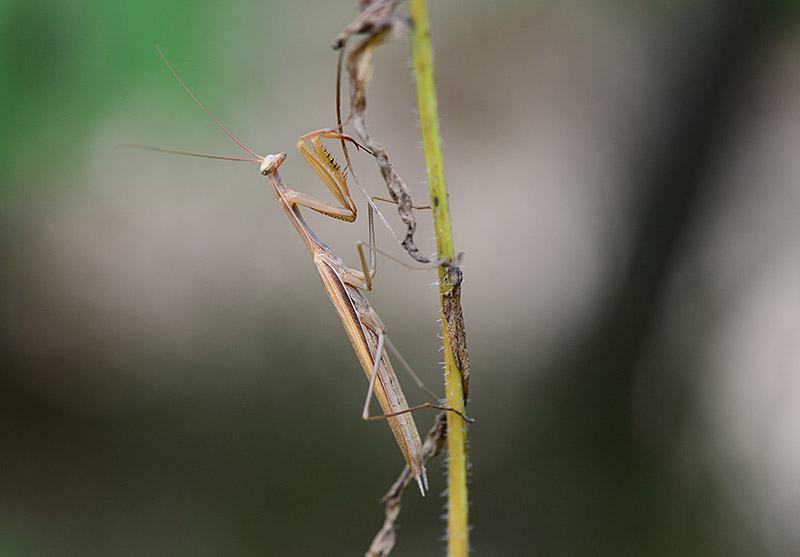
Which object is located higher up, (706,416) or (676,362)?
(676,362)

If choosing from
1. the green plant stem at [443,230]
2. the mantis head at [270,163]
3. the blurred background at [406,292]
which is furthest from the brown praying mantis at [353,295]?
the blurred background at [406,292]

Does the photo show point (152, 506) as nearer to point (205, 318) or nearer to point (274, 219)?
point (205, 318)

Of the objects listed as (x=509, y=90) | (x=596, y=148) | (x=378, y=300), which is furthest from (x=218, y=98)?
(x=509, y=90)

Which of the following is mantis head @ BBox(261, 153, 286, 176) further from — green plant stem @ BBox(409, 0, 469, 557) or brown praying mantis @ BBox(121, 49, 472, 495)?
green plant stem @ BBox(409, 0, 469, 557)

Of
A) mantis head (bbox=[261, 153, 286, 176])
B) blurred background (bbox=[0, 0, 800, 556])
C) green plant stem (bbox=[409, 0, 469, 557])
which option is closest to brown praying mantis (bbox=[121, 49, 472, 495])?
mantis head (bbox=[261, 153, 286, 176])

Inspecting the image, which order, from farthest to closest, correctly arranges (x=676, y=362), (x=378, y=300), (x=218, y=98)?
(x=378, y=300) < (x=676, y=362) < (x=218, y=98)

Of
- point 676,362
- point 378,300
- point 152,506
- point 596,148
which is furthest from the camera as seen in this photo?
point 378,300

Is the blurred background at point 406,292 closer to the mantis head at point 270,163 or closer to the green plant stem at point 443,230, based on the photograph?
the mantis head at point 270,163
